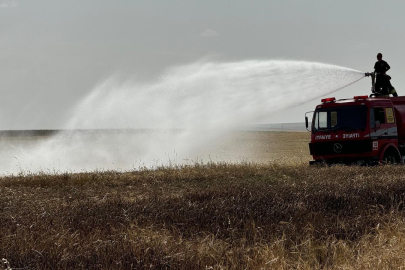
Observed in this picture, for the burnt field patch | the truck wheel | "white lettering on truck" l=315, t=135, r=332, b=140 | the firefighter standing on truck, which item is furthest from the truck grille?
the burnt field patch

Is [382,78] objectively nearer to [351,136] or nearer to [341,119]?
[341,119]

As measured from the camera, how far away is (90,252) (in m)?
5.89

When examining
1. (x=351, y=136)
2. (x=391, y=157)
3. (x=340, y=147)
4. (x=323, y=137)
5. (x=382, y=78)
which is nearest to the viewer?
(x=351, y=136)

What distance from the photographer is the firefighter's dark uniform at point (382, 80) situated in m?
18.2

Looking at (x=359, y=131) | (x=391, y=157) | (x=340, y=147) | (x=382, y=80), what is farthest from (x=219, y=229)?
(x=382, y=80)

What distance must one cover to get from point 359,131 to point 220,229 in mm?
10228

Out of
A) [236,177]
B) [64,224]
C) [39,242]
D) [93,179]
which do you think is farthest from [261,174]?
[39,242]

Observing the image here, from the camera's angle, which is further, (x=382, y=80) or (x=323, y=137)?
(x=382, y=80)

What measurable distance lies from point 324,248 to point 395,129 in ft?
38.8

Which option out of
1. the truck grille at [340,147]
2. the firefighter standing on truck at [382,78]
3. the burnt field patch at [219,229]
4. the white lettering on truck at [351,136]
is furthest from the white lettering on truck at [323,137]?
the burnt field patch at [219,229]

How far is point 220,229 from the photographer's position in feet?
23.2

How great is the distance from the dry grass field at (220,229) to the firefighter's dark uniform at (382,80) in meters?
7.10

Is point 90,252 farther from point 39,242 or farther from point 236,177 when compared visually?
point 236,177

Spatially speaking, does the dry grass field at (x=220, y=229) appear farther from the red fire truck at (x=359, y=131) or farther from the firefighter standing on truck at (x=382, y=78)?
the firefighter standing on truck at (x=382, y=78)
